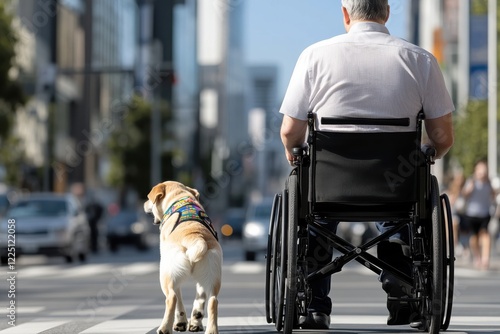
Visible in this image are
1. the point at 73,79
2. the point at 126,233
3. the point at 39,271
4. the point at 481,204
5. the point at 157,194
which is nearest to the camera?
the point at 157,194

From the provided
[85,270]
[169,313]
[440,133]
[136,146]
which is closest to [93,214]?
[85,270]

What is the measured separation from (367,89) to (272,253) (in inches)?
41.3

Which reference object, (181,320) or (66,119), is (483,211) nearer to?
(181,320)

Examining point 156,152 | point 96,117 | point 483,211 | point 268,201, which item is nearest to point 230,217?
point 156,152

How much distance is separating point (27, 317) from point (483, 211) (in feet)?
39.1

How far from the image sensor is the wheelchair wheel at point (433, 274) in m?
6.55

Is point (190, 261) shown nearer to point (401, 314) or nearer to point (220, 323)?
point (401, 314)

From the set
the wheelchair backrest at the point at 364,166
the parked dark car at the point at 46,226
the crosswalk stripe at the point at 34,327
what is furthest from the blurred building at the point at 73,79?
the wheelchair backrest at the point at 364,166

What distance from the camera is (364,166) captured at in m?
6.77

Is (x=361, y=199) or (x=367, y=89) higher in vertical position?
(x=367, y=89)

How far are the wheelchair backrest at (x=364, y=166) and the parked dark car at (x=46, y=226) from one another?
791 inches

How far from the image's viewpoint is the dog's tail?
7074 millimetres

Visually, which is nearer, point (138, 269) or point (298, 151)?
point (298, 151)

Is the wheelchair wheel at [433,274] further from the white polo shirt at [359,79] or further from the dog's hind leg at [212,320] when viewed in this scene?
the dog's hind leg at [212,320]
